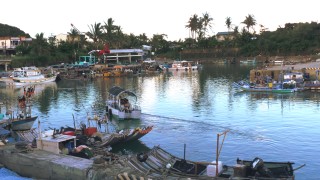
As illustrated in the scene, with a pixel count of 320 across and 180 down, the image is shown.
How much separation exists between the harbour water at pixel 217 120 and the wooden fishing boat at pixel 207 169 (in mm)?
5472

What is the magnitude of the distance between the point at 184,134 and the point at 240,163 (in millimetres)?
13813

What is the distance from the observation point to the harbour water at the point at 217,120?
2639cm

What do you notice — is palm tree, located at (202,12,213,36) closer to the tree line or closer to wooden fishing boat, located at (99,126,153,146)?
the tree line

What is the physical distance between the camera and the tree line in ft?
367

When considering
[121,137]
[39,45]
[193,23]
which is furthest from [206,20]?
[121,137]

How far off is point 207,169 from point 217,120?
19960 mm

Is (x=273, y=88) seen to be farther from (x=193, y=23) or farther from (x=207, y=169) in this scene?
(x=193, y=23)

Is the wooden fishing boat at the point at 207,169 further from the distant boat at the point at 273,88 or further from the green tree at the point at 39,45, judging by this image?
the green tree at the point at 39,45

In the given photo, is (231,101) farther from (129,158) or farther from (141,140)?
(129,158)

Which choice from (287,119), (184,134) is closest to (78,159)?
(184,134)

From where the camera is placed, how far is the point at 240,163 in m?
17.8

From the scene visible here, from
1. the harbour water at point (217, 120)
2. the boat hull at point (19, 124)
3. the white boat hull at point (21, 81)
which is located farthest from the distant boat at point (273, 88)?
the white boat hull at point (21, 81)

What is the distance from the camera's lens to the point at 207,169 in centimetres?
1722

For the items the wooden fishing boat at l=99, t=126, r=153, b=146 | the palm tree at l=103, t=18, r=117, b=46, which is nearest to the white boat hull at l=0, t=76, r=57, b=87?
the palm tree at l=103, t=18, r=117, b=46
